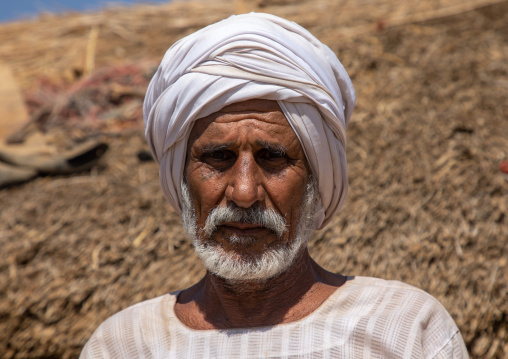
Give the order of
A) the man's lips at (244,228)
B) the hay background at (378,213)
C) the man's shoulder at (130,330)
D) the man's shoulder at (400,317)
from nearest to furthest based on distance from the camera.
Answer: the man's shoulder at (400,317) < the man's lips at (244,228) < the man's shoulder at (130,330) < the hay background at (378,213)

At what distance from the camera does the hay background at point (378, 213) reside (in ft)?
12.0

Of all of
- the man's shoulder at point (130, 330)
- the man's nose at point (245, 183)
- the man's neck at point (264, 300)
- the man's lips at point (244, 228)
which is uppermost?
the man's nose at point (245, 183)

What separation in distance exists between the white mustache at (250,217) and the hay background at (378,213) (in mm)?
1897

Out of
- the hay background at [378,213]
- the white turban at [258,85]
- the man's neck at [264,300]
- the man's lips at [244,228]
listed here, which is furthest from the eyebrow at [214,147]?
the hay background at [378,213]

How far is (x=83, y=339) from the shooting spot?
3.86 meters

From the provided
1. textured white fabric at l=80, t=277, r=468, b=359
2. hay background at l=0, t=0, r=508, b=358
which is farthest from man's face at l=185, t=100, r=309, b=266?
hay background at l=0, t=0, r=508, b=358

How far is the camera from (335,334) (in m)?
1.84

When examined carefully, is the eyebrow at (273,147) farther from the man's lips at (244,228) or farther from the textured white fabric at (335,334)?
the textured white fabric at (335,334)

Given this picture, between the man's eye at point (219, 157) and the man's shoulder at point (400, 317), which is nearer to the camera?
the man's shoulder at point (400, 317)

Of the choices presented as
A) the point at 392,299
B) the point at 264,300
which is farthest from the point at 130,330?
the point at 392,299

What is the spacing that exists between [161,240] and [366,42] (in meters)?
2.99

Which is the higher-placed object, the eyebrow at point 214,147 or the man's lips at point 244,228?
the eyebrow at point 214,147

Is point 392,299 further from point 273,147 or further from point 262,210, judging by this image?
point 273,147

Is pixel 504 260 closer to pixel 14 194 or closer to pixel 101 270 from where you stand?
pixel 101 270
